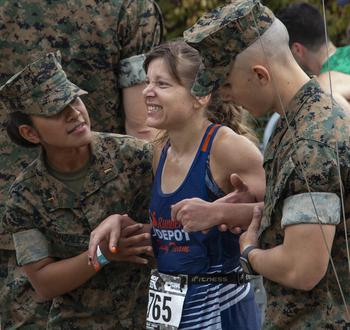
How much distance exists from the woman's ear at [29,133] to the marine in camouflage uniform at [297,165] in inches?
43.5

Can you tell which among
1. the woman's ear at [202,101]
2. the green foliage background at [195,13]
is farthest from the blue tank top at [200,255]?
the green foliage background at [195,13]

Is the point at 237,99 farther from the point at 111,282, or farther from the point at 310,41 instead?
the point at 310,41

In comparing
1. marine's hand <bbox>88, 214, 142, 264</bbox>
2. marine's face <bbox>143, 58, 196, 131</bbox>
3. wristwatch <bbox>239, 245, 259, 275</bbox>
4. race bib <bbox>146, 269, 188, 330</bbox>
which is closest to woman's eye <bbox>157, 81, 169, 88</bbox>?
marine's face <bbox>143, 58, 196, 131</bbox>

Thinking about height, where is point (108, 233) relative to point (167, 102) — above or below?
below

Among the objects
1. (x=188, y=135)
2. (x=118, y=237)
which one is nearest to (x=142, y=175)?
(x=188, y=135)

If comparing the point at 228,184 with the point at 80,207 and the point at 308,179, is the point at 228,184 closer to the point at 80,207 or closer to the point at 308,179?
the point at 80,207

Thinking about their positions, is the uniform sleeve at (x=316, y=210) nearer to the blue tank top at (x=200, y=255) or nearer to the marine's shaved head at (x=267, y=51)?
the marine's shaved head at (x=267, y=51)

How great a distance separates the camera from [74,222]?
491 centimetres

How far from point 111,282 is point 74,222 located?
30cm

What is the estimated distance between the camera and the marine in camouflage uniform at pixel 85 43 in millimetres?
5266

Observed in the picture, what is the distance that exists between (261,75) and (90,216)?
1.37 m

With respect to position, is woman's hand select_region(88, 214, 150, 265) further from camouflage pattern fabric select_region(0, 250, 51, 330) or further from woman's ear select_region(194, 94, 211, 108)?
camouflage pattern fabric select_region(0, 250, 51, 330)

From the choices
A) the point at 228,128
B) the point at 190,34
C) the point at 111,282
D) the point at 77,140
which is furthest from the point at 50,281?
the point at 190,34

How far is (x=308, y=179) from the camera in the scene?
3580mm
